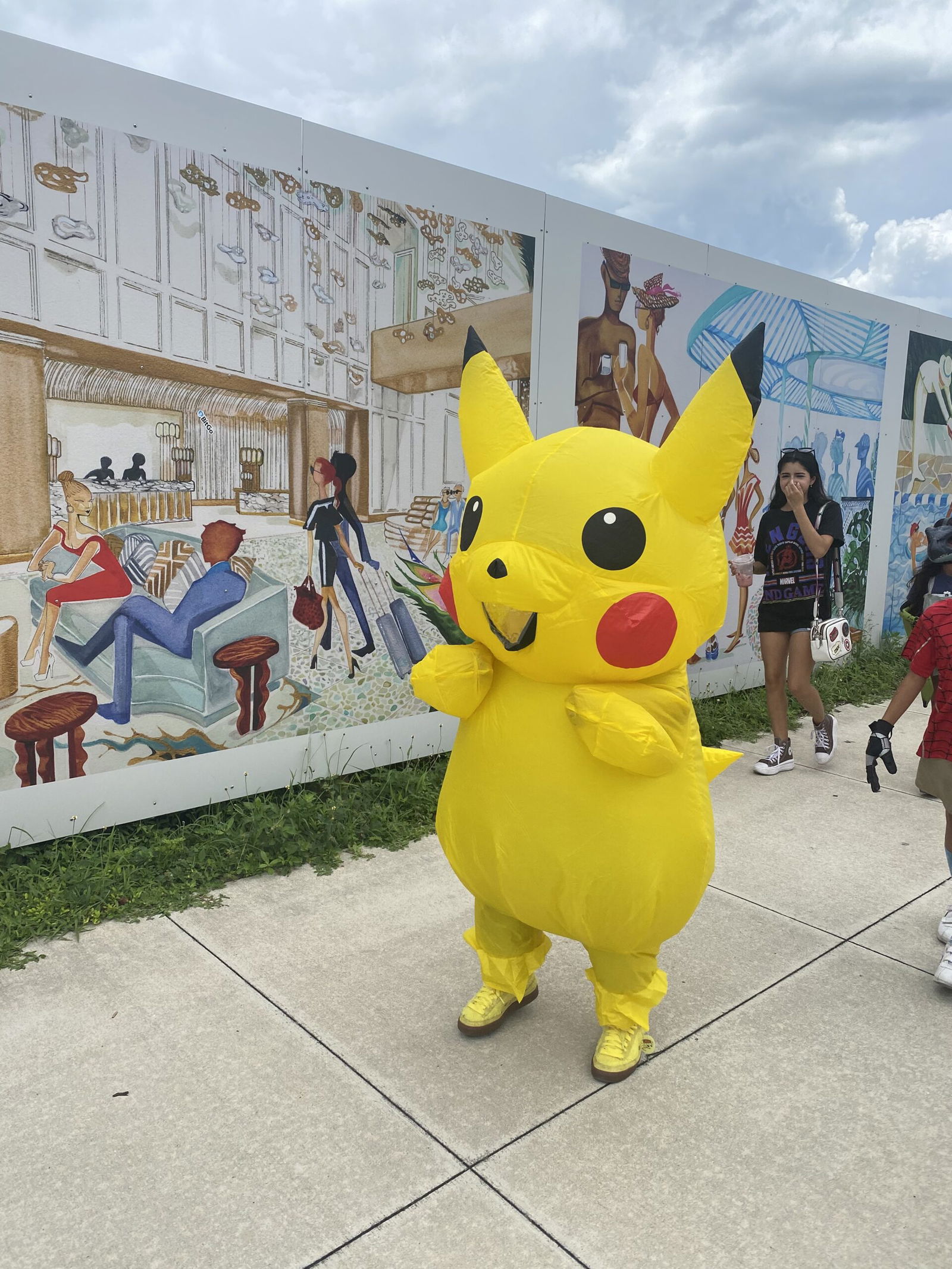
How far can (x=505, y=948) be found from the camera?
2.78 m

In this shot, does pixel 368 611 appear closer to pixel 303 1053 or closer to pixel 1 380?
pixel 1 380

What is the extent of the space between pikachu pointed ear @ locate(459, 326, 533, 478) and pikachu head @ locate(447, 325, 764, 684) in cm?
21

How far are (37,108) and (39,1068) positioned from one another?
3278 mm

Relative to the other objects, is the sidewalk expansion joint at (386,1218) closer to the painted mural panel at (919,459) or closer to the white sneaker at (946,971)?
the white sneaker at (946,971)

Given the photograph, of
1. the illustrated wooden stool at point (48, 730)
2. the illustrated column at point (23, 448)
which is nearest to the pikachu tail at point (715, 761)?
the illustrated wooden stool at point (48, 730)

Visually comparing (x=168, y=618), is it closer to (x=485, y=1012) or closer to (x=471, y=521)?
(x=471, y=521)

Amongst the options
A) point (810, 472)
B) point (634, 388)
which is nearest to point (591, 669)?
point (810, 472)

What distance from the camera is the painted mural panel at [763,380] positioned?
5520 mm

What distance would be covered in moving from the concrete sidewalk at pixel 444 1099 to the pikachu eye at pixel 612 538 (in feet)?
4.85

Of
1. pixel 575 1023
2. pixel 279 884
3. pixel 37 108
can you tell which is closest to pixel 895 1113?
pixel 575 1023

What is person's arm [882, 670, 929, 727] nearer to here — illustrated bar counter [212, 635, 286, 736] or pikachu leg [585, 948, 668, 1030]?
pikachu leg [585, 948, 668, 1030]

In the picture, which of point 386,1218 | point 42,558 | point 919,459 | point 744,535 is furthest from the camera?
point 919,459

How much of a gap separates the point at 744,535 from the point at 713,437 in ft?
15.5

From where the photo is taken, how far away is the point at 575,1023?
289 cm
